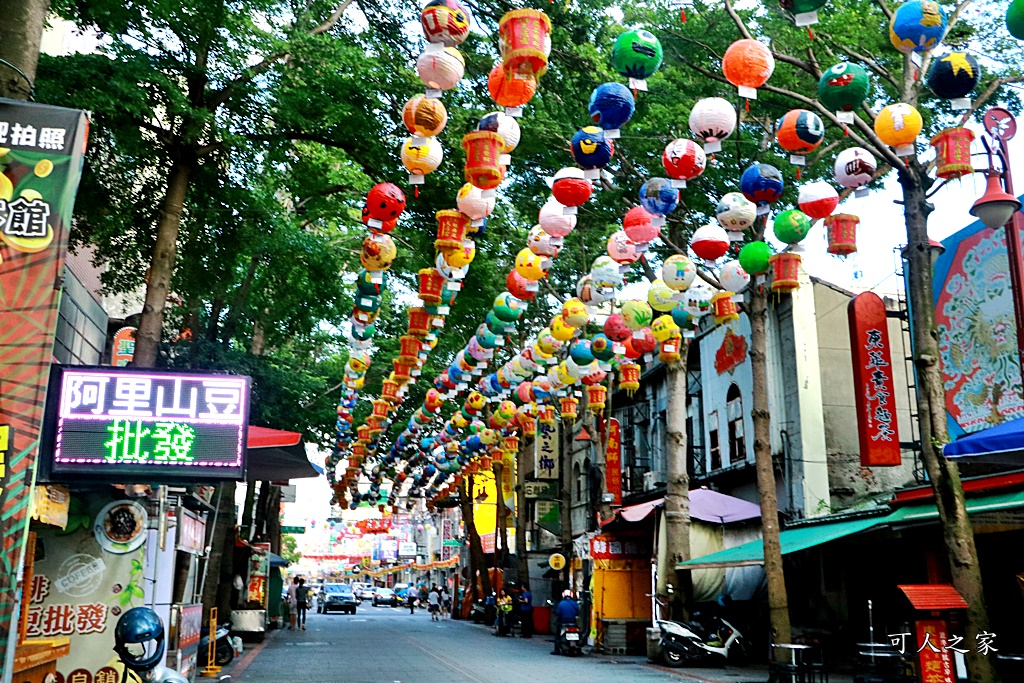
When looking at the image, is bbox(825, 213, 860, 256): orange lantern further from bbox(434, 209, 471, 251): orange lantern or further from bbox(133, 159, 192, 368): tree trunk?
bbox(133, 159, 192, 368): tree trunk

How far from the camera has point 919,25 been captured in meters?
9.05

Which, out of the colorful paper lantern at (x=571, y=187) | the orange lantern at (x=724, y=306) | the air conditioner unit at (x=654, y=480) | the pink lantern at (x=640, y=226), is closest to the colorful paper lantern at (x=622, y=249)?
the pink lantern at (x=640, y=226)

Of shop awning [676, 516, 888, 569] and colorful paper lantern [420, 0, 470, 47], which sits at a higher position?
colorful paper lantern [420, 0, 470, 47]

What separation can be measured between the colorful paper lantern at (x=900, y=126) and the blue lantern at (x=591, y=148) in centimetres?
287

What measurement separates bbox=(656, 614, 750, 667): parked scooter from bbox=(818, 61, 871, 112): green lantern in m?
11.8

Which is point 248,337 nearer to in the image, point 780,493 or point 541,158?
point 541,158

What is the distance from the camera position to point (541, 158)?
16547mm

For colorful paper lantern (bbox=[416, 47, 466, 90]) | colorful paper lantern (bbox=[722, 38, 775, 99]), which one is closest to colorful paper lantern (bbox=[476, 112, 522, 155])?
colorful paper lantern (bbox=[416, 47, 466, 90])

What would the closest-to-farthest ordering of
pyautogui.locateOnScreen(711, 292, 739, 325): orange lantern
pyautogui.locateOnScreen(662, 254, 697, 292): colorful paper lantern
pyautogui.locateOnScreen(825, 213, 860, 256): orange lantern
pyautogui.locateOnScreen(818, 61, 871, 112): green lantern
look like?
pyautogui.locateOnScreen(818, 61, 871, 112): green lantern < pyautogui.locateOnScreen(825, 213, 860, 256): orange lantern < pyautogui.locateOnScreen(662, 254, 697, 292): colorful paper lantern < pyautogui.locateOnScreen(711, 292, 739, 325): orange lantern

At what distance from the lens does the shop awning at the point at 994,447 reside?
9.36 metres

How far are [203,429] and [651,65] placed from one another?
5853mm

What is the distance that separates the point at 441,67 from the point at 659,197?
12.3 feet

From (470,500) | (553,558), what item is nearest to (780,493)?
(553,558)

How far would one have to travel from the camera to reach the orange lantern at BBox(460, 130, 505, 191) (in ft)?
31.8
